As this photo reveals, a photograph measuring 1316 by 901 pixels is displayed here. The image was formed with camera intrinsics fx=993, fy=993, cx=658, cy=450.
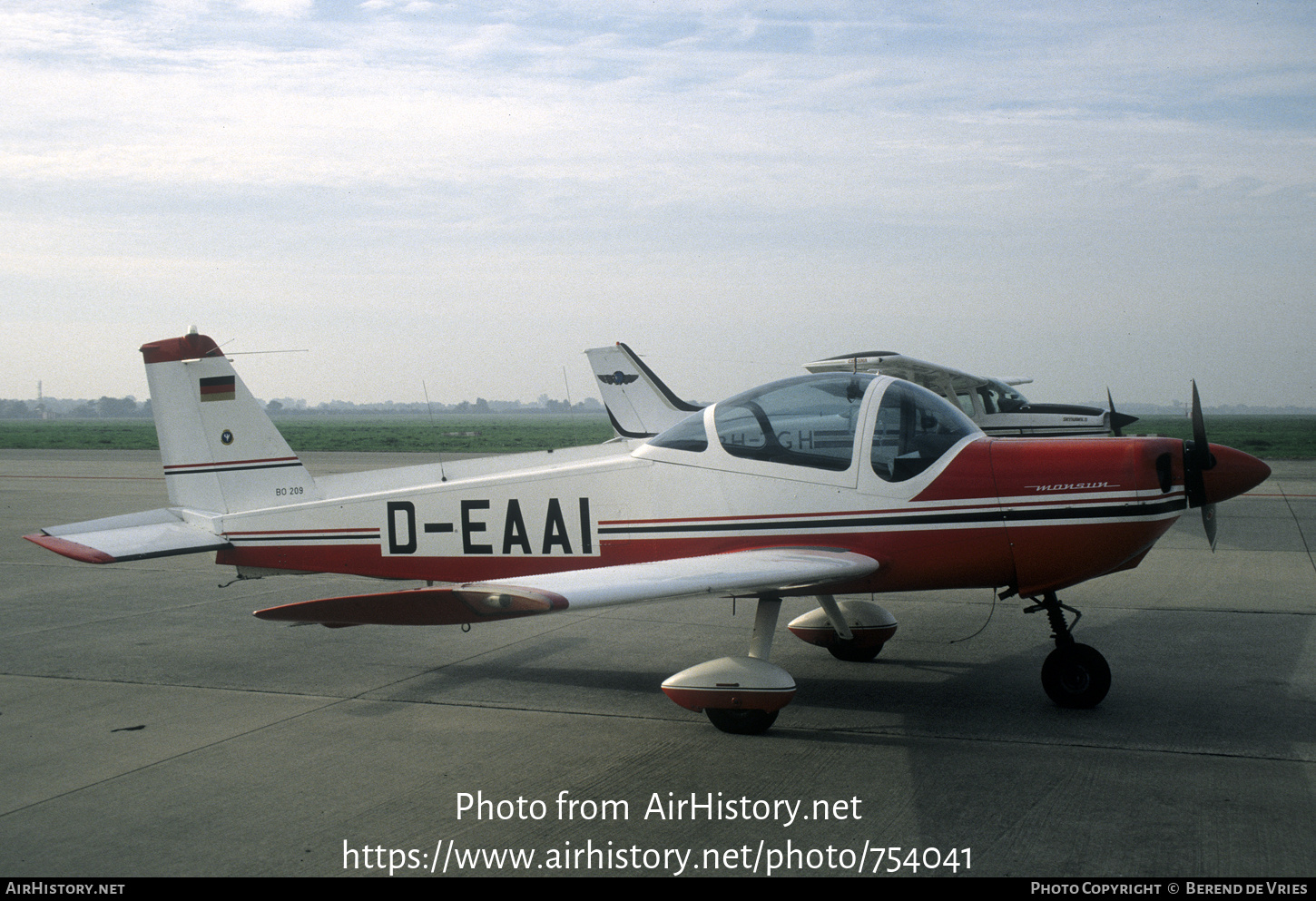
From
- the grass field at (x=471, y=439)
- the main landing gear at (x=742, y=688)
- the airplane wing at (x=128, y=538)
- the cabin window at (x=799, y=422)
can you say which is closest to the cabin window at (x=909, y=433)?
the cabin window at (x=799, y=422)

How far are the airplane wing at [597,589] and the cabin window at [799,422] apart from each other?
1.89 ft

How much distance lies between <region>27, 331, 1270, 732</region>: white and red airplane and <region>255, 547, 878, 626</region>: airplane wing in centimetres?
1

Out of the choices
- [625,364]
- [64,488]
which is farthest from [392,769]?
[64,488]

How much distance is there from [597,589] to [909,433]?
2207mm

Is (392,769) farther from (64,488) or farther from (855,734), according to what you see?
(64,488)

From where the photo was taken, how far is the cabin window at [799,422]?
19.6 feet

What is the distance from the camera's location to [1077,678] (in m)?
5.81

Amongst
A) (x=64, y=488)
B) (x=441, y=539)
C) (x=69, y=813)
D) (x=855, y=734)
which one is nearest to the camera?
(x=69, y=813)

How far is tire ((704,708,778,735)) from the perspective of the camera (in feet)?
18.0

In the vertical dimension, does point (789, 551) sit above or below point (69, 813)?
above

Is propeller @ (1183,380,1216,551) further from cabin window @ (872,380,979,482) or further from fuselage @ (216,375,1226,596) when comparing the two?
cabin window @ (872,380,979,482)

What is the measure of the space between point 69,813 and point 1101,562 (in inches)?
210

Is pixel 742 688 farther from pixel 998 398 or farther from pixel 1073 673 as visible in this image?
pixel 998 398
